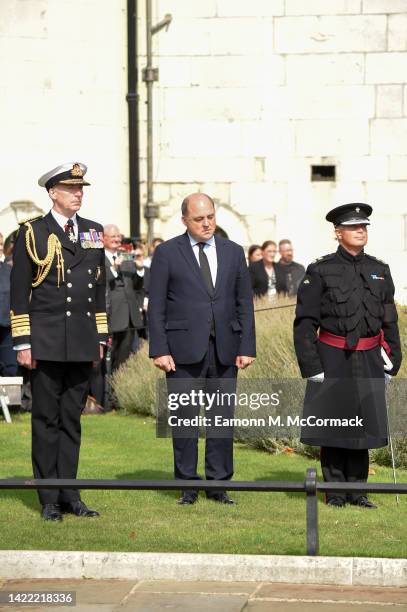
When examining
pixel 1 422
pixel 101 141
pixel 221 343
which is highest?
pixel 101 141

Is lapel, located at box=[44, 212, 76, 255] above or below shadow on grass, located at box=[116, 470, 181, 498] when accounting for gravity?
above

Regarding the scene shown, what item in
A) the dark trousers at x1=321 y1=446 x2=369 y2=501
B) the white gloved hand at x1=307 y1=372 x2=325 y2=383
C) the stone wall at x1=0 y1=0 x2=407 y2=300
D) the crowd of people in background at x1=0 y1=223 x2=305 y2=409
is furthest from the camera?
the stone wall at x1=0 y1=0 x2=407 y2=300

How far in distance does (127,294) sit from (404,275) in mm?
6599

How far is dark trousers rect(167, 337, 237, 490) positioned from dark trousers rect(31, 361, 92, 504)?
2.12ft

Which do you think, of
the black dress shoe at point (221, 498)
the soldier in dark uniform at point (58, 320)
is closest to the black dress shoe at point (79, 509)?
the soldier in dark uniform at point (58, 320)

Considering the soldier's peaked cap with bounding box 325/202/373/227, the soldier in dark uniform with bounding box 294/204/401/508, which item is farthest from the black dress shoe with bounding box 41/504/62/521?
the soldier's peaked cap with bounding box 325/202/373/227

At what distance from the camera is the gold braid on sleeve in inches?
357

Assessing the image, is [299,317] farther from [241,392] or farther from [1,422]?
[1,422]

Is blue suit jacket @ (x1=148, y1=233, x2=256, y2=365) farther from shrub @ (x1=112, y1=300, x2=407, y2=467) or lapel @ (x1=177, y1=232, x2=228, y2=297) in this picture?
shrub @ (x1=112, y1=300, x2=407, y2=467)

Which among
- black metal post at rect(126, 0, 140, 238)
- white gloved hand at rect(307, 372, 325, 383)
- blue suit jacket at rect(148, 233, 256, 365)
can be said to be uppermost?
black metal post at rect(126, 0, 140, 238)

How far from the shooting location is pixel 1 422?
14.6 metres

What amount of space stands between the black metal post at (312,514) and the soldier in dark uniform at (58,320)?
180 cm

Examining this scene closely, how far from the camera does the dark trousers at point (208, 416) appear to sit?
9.53 m

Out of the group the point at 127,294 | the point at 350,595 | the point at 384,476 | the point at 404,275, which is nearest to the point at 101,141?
the point at 404,275
